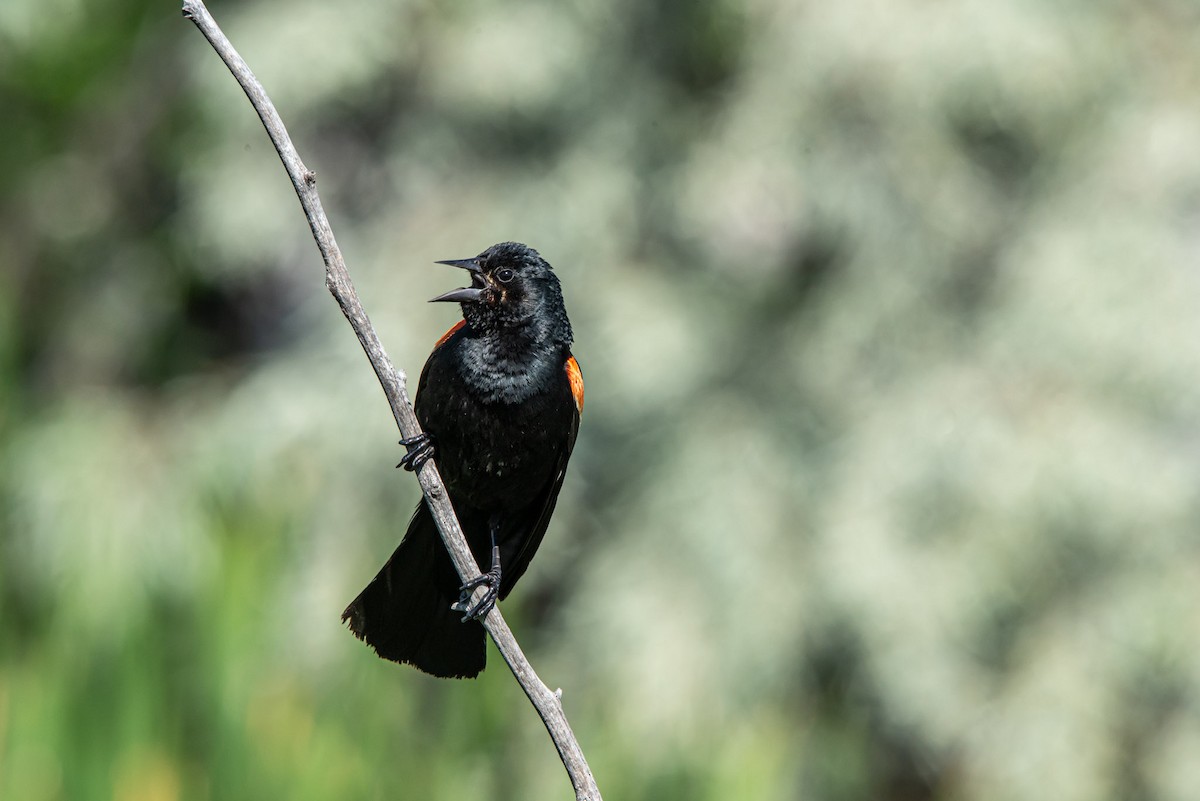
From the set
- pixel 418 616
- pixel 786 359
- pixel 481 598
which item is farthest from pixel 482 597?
pixel 786 359

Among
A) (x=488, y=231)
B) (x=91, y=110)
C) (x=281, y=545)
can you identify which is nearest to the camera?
(x=281, y=545)

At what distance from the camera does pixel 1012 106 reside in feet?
16.8

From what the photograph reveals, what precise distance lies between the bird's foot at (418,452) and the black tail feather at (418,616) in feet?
0.51

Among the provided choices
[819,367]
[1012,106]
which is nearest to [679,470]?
[819,367]

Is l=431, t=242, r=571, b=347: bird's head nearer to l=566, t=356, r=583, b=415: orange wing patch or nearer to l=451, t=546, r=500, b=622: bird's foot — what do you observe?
l=566, t=356, r=583, b=415: orange wing patch

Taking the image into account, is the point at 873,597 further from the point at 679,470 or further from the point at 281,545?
the point at 281,545

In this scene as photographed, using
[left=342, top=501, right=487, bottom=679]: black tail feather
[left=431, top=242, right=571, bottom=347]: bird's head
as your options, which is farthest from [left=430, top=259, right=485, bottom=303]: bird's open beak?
[left=342, top=501, right=487, bottom=679]: black tail feather

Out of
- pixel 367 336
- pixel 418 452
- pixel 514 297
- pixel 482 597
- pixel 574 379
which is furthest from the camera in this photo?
pixel 574 379

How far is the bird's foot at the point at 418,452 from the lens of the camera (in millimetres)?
1739

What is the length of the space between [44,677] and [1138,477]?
394 centimetres

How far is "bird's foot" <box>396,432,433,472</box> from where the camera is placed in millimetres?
1739

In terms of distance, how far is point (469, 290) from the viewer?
204 centimetres

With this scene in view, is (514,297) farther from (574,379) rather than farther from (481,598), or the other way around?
(481,598)

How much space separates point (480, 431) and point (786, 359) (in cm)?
347
